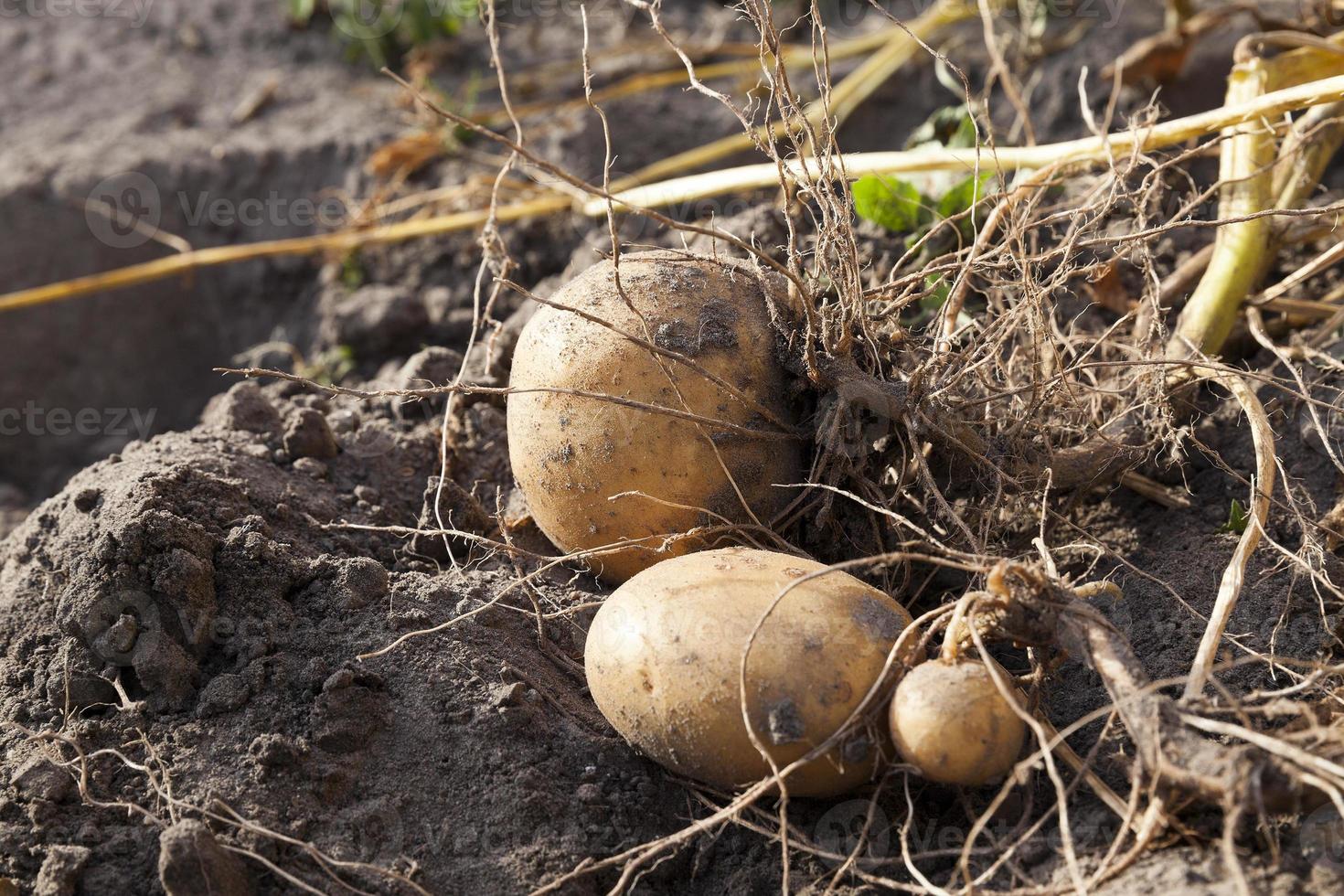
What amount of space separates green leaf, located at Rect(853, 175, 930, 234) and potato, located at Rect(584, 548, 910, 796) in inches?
38.4

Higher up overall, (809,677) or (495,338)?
(495,338)

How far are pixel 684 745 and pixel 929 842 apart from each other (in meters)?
0.33

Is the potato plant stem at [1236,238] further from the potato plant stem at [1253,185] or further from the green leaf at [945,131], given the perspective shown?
the green leaf at [945,131]

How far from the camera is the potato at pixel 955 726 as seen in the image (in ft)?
4.31

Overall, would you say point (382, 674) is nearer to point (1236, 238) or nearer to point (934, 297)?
point (934, 297)

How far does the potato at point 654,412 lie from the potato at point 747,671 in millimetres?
206

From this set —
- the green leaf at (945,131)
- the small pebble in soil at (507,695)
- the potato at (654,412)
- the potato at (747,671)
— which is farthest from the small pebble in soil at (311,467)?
the green leaf at (945,131)

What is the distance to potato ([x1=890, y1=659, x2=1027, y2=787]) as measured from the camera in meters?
1.31

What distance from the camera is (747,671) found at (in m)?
1.38

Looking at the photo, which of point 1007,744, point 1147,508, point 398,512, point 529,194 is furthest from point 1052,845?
point 529,194

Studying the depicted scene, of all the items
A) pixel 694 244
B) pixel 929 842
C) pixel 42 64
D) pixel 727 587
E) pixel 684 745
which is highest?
pixel 42 64

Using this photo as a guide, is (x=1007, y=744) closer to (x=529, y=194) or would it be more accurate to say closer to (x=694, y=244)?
(x=694, y=244)

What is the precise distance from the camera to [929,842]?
142 centimetres

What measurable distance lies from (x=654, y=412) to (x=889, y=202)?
865 millimetres
